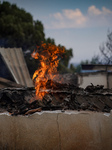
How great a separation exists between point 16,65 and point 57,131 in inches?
371

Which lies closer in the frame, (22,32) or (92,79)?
(92,79)

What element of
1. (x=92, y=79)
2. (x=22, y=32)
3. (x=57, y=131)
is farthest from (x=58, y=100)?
(x=22, y=32)

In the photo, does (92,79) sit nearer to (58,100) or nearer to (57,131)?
(58,100)

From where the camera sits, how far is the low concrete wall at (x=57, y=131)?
194 inches

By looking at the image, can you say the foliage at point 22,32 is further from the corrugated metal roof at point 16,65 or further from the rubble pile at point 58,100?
the rubble pile at point 58,100

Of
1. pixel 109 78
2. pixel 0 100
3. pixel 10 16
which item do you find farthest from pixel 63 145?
pixel 10 16

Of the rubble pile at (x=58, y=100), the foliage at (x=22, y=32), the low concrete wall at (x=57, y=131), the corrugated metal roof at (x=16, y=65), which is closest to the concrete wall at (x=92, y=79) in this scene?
the corrugated metal roof at (x=16, y=65)

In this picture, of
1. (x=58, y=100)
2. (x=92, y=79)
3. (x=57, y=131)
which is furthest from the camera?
(x=92, y=79)

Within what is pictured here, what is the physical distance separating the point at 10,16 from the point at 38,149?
59.5 feet

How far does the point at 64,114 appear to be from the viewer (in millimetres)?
5004

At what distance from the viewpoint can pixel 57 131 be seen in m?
4.95

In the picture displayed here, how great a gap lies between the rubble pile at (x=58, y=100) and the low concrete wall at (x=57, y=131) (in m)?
0.37

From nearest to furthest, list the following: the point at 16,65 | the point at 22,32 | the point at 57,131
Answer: the point at 57,131 → the point at 16,65 → the point at 22,32

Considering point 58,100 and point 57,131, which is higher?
point 58,100
